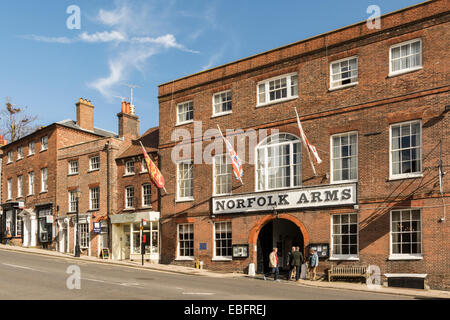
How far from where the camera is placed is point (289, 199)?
25328 mm

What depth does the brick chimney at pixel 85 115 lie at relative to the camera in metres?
43.7

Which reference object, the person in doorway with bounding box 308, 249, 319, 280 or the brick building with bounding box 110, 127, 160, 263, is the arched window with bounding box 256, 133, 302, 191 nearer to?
the person in doorway with bounding box 308, 249, 319, 280

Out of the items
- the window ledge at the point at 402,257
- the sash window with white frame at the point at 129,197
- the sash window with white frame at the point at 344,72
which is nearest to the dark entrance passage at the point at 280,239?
the window ledge at the point at 402,257

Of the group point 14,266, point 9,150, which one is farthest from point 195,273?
point 9,150

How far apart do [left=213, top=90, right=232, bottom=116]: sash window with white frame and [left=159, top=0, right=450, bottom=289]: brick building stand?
55 mm

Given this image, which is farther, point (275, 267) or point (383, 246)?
point (275, 267)

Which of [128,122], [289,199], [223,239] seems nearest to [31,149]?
[128,122]

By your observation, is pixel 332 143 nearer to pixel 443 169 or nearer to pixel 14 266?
pixel 443 169

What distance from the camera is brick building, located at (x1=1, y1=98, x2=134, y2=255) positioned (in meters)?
37.2

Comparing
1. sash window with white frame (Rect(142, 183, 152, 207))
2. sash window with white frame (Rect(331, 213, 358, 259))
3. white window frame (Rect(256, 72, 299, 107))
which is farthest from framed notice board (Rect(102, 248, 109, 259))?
sash window with white frame (Rect(331, 213, 358, 259))

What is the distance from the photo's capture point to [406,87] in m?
22.3

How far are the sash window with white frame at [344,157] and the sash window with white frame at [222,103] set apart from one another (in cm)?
681

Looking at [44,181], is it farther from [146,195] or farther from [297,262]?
[297,262]
